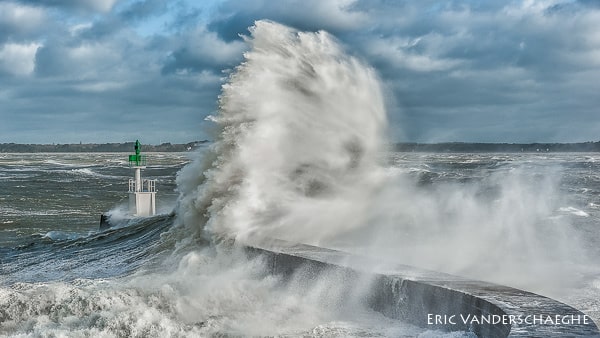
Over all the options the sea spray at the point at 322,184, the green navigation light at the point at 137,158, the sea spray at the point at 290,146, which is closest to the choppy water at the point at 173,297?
the sea spray at the point at 322,184

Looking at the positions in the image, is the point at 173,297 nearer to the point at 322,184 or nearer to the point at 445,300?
the point at 445,300

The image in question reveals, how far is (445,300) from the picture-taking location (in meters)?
6.45

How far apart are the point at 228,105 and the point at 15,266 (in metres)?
4.57

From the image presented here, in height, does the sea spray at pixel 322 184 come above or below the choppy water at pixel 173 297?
above

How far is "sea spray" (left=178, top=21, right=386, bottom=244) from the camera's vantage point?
→ 443 inches

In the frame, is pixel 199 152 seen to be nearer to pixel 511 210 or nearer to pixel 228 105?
pixel 228 105

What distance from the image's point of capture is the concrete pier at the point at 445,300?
17.4 feet

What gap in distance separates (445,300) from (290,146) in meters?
6.39

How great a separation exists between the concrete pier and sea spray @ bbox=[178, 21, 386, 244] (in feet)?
7.60

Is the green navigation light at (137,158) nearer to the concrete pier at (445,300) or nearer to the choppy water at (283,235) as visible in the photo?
the choppy water at (283,235)

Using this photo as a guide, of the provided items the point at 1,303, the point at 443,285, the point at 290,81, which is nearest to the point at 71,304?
the point at 1,303

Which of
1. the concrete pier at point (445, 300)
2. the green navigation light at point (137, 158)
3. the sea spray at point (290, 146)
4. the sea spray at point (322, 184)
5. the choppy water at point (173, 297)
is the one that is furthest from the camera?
the green navigation light at point (137, 158)

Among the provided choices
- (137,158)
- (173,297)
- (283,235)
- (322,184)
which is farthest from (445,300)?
(137,158)

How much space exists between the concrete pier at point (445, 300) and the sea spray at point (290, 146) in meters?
2.32
